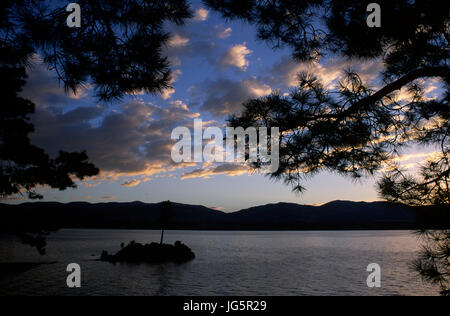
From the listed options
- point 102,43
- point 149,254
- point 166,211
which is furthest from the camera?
point 149,254

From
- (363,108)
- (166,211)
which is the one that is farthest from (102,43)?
(166,211)

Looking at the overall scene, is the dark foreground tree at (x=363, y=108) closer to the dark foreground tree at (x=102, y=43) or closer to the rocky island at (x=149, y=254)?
the dark foreground tree at (x=102, y=43)

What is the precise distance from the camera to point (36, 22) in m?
3.04

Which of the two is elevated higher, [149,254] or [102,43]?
[102,43]

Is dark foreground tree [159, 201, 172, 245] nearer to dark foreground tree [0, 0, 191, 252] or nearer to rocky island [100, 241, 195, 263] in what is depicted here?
rocky island [100, 241, 195, 263]

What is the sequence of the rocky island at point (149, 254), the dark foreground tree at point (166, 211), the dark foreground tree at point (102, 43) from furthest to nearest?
1. the rocky island at point (149, 254)
2. the dark foreground tree at point (166, 211)
3. the dark foreground tree at point (102, 43)

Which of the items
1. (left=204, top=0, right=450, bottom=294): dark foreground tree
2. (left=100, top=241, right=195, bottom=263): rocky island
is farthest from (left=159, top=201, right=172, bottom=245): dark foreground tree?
(left=204, top=0, right=450, bottom=294): dark foreground tree

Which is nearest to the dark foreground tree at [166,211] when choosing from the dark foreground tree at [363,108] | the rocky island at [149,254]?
the rocky island at [149,254]

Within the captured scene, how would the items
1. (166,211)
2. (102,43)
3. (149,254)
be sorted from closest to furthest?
(102,43) → (166,211) → (149,254)

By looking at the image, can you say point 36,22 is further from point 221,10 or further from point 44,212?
point 44,212

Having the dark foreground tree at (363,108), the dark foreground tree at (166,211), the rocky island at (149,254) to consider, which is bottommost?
the rocky island at (149,254)

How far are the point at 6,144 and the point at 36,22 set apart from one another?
5.79 metres

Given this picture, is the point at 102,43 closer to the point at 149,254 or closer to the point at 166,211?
the point at 166,211
